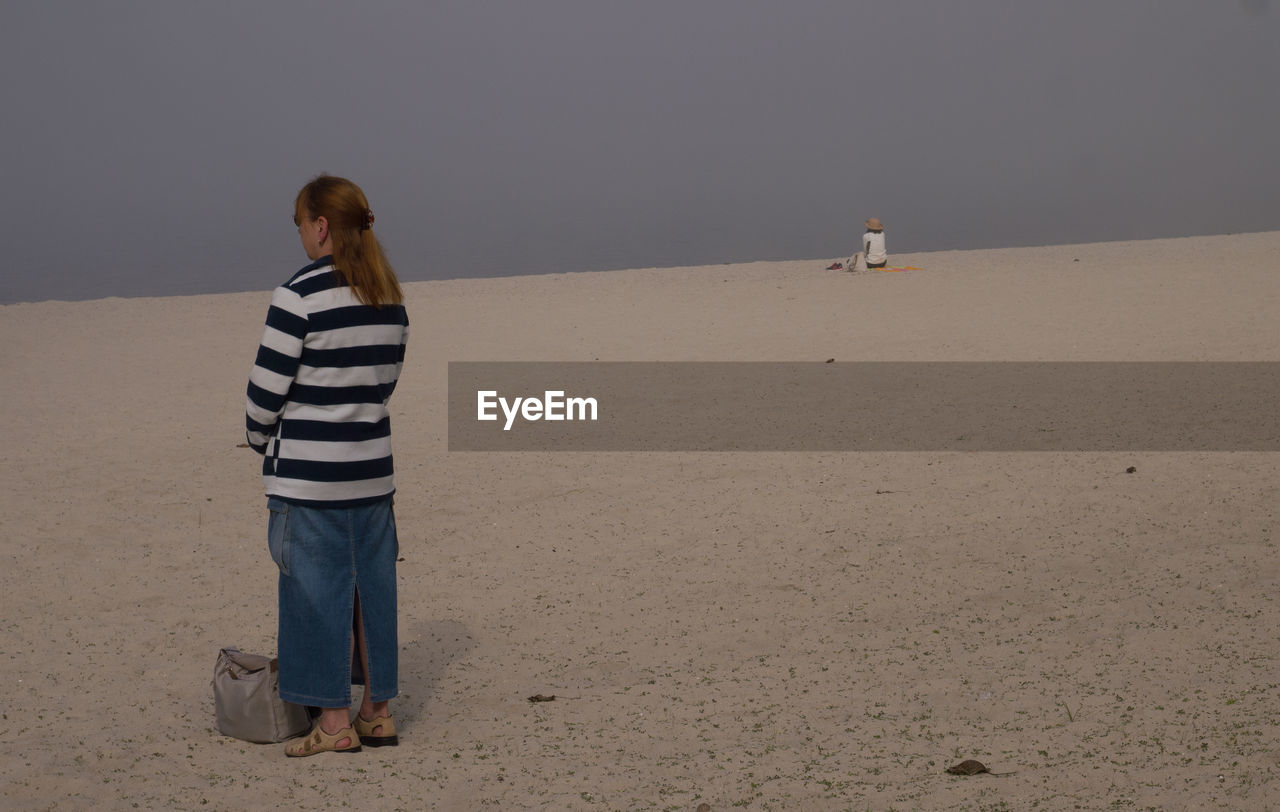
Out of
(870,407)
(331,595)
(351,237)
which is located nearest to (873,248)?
(870,407)

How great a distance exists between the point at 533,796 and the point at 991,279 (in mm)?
15436

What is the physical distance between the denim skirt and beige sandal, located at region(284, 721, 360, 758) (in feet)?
0.40

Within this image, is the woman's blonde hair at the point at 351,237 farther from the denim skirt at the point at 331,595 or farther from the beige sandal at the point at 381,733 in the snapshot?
the beige sandal at the point at 381,733

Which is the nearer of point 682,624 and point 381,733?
point 381,733

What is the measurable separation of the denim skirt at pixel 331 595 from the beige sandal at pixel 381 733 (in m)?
0.09

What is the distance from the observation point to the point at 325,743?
164 inches

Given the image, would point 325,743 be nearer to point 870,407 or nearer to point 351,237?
point 351,237

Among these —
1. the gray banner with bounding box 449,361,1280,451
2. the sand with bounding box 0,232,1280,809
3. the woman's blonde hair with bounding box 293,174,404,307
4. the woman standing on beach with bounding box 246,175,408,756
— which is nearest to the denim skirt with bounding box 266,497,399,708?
the woman standing on beach with bounding box 246,175,408,756

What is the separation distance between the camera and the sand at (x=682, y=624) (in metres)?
3.78

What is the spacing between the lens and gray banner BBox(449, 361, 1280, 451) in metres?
8.62

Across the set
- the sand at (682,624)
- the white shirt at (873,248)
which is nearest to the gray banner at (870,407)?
the sand at (682,624)

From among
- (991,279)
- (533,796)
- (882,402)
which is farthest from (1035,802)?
(991,279)

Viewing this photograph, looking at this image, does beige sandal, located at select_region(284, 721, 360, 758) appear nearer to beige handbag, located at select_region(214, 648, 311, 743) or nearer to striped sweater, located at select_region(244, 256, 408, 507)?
beige handbag, located at select_region(214, 648, 311, 743)

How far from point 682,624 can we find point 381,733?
1.60 metres
